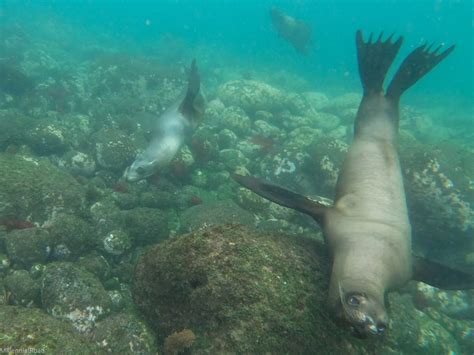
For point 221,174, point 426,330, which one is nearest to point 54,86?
point 221,174

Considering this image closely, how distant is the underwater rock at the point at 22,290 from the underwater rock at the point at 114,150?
12.0ft

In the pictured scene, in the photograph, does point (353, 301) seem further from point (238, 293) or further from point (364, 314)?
point (238, 293)

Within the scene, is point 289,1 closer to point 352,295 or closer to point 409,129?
point 409,129

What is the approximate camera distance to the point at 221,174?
7930mm

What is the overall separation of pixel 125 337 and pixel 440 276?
328 cm

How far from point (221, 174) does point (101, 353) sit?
18.3ft

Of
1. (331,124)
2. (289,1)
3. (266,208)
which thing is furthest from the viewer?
(289,1)

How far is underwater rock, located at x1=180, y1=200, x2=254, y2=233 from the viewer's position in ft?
18.2

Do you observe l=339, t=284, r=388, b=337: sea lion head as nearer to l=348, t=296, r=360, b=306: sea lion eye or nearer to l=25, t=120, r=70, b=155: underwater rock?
l=348, t=296, r=360, b=306: sea lion eye

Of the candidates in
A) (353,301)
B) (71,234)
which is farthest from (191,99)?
(353,301)

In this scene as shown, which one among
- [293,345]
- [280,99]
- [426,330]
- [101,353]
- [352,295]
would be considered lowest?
[426,330]

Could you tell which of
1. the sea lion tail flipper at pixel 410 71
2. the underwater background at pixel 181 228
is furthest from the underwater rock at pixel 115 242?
the sea lion tail flipper at pixel 410 71

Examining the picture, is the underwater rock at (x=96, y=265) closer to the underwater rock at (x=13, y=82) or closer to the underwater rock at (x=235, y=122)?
the underwater rock at (x=235, y=122)

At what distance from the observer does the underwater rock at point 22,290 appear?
374 cm
